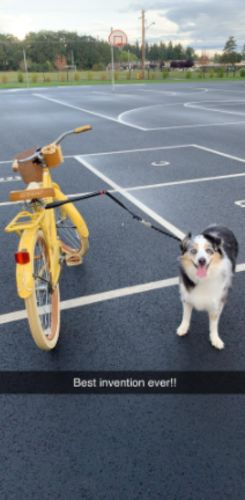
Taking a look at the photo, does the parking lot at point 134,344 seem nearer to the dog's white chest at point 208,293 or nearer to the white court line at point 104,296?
the white court line at point 104,296

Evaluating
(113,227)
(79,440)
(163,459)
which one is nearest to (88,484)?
(79,440)

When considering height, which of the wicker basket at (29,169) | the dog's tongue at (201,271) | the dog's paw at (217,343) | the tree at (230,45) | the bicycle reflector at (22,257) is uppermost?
the tree at (230,45)

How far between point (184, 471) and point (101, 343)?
1437 millimetres

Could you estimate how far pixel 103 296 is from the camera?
4426 millimetres

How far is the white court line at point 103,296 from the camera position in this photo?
412 cm

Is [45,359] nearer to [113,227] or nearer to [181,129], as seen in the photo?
[113,227]

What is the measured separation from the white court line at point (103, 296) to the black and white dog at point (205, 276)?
88cm

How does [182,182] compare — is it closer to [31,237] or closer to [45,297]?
[45,297]

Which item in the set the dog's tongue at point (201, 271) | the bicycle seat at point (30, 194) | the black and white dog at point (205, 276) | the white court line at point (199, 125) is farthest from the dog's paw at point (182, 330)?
the white court line at point (199, 125)

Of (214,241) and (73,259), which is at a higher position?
(214,241)

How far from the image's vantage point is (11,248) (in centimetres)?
571

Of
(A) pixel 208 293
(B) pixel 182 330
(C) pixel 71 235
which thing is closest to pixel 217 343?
(B) pixel 182 330
